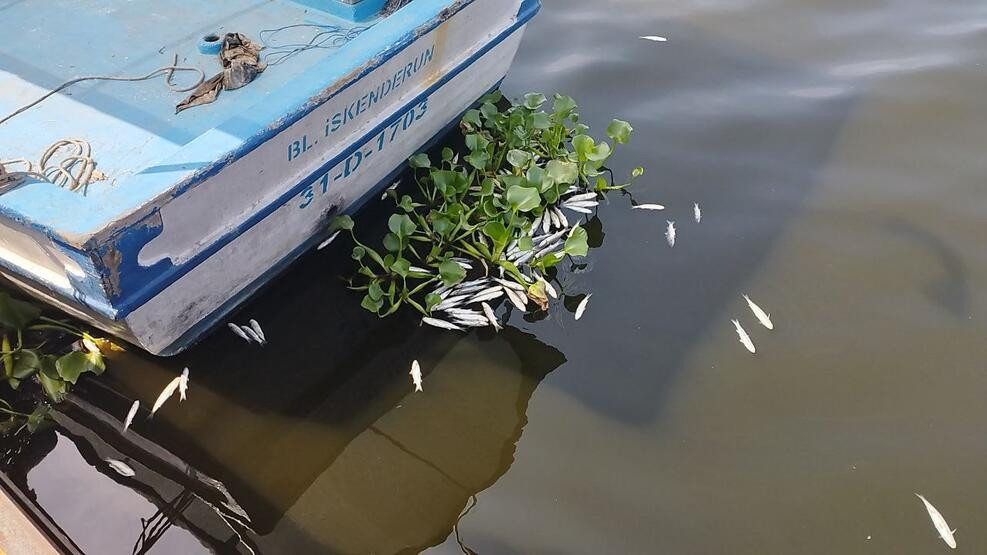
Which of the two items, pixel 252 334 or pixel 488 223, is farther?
pixel 488 223

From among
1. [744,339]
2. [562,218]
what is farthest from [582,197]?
[744,339]

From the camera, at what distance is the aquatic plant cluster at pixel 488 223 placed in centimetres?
320

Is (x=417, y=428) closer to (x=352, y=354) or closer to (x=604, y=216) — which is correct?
(x=352, y=354)

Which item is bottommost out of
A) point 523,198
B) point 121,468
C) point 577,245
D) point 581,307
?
point 121,468

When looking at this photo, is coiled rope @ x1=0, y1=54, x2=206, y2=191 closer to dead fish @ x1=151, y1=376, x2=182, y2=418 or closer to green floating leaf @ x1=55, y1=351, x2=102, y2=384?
green floating leaf @ x1=55, y1=351, x2=102, y2=384

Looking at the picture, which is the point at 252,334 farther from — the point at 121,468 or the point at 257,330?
the point at 121,468

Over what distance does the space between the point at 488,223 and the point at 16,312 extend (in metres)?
1.89

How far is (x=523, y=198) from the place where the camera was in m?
3.23

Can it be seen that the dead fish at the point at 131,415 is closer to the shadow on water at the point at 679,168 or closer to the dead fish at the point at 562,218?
the shadow on water at the point at 679,168

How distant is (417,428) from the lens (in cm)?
285

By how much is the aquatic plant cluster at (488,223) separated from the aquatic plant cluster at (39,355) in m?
1.08

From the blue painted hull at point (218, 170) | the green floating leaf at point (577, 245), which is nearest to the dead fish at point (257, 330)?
the blue painted hull at point (218, 170)

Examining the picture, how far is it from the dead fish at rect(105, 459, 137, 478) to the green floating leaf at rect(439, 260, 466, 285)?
1388 mm

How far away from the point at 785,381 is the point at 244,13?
302 centimetres
